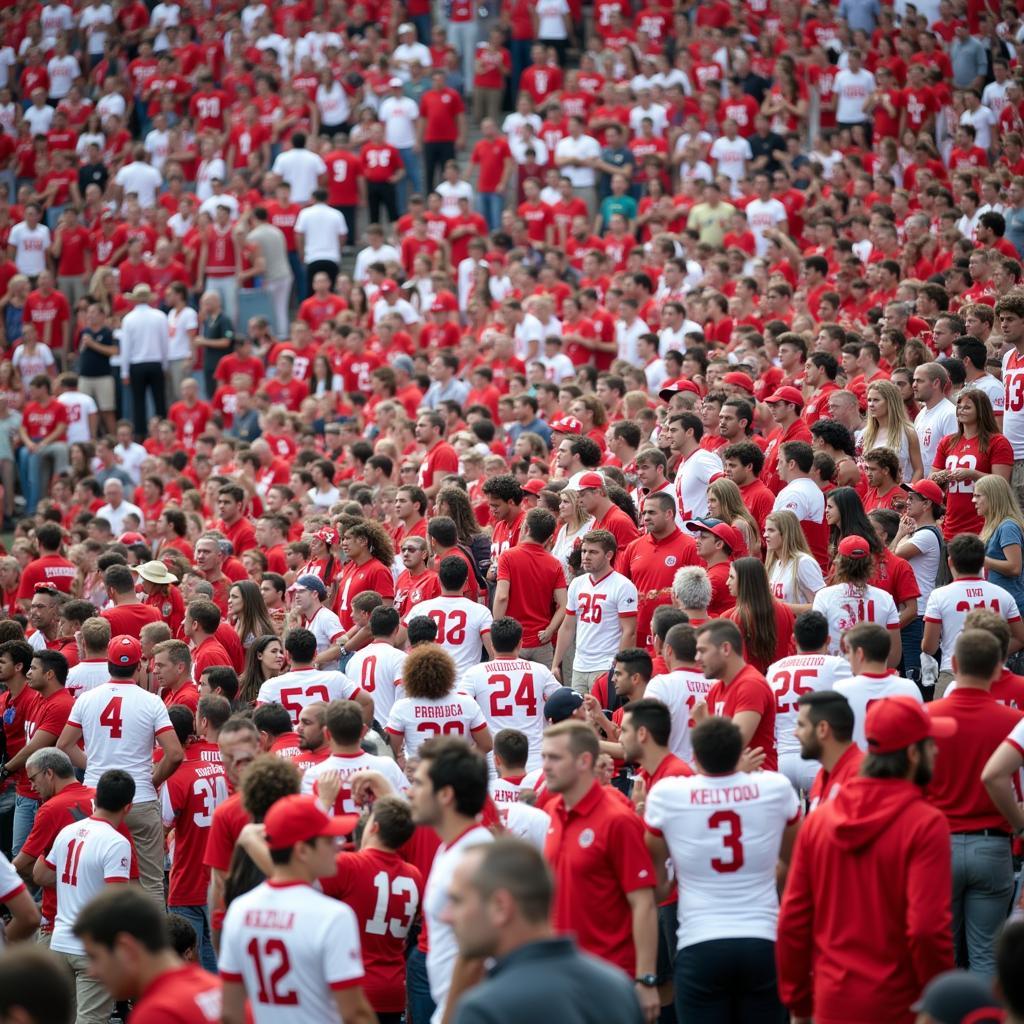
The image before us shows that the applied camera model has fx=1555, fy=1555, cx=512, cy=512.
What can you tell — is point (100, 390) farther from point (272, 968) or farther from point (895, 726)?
point (895, 726)

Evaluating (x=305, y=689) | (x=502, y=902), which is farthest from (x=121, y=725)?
(x=502, y=902)

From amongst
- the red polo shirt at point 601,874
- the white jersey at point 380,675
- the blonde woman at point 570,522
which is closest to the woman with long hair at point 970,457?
the blonde woman at point 570,522

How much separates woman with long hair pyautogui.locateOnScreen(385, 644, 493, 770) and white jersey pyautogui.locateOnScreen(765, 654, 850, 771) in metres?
1.59

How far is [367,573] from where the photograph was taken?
11.1 m

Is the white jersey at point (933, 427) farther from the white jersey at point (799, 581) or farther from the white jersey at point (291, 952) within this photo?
the white jersey at point (291, 952)

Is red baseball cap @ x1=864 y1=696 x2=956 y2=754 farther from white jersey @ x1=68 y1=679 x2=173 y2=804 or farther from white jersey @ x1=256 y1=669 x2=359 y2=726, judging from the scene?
white jersey @ x1=68 y1=679 x2=173 y2=804

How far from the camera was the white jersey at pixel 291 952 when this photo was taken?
518 centimetres

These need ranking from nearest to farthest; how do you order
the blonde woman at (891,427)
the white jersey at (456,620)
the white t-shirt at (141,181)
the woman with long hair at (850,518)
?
the woman with long hair at (850,518), the white jersey at (456,620), the blonde woman at (891,427), the white t-shirt at (141,181)

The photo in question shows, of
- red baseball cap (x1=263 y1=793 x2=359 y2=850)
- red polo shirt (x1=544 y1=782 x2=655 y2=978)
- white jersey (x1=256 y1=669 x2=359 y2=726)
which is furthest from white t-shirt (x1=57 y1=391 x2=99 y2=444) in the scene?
red baseball cap (x1=263 y1=793 x2=359 y2=850)

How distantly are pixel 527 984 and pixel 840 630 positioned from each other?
16.0 ft

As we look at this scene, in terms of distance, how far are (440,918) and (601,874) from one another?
0.84 m

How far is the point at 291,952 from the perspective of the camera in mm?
5203

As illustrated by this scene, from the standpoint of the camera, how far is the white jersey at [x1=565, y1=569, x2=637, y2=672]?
9664 millimetres

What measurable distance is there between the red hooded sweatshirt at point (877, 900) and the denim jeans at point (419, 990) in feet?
6.94
